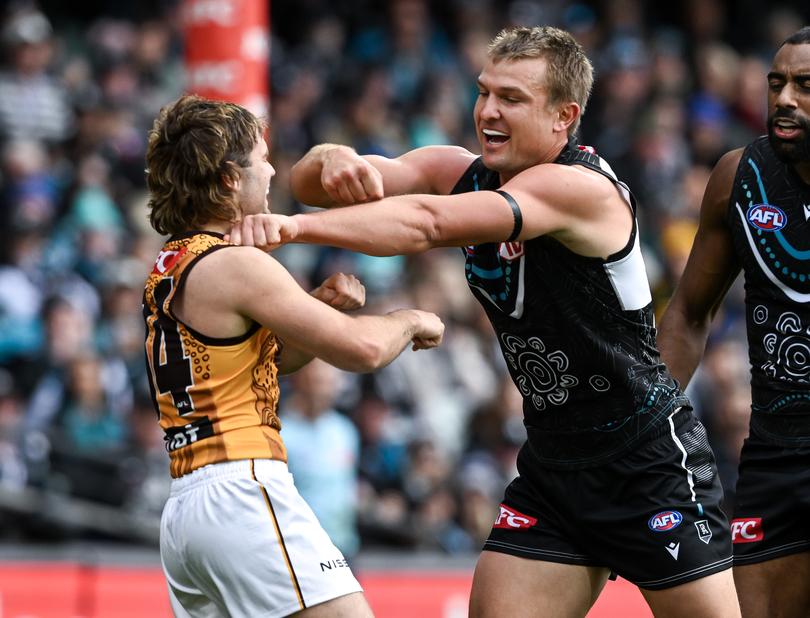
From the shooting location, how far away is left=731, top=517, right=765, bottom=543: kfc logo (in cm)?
535

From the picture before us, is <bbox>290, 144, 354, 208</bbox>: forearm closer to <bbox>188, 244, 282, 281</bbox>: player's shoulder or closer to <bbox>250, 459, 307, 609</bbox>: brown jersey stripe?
<bbox>188, 244, 282, 281</bbox>: player's shoulder

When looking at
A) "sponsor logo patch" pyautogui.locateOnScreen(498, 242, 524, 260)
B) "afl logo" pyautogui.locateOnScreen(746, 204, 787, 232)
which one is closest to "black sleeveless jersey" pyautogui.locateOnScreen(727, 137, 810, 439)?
"afl logo" pyautogui.locateOnScreen(746, 204, 787, 232)

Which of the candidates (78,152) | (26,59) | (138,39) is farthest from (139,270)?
(138,39)

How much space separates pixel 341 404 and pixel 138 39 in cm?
430

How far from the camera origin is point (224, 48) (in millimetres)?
7254

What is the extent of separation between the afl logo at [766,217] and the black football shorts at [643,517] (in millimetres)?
753

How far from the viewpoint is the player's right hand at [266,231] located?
14.6 ft

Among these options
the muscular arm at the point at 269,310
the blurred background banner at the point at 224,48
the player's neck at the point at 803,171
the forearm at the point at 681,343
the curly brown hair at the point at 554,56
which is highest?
the blurred background banner at the point at 224,48

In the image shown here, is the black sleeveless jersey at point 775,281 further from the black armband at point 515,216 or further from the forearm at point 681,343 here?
the black armband at point 515,216

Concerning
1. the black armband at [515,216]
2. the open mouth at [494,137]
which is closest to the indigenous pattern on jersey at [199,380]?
→ the black armband at [515,216]

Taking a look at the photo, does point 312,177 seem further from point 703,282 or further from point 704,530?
point 704,530

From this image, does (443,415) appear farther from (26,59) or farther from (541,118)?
(541,118)

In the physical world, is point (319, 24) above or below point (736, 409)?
above

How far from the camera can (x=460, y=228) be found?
4691 mm
